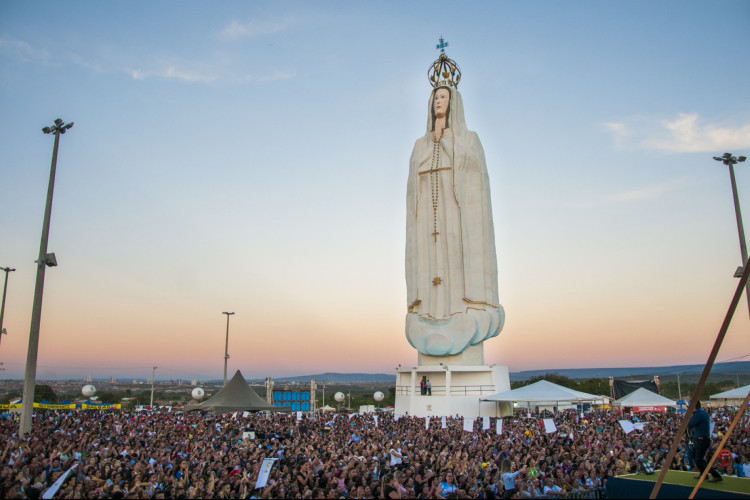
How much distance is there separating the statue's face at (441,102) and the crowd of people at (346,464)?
2490 centimetres

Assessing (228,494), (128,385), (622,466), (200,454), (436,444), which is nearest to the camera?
(228,494)

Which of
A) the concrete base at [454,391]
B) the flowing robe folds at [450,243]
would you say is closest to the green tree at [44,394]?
the concrete base at [454,391]

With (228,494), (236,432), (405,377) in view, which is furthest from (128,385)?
(228,494)

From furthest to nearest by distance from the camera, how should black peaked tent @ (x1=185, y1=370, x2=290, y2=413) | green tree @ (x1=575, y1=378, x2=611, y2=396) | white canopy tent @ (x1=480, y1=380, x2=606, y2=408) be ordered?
green tree @ (x1=575, y1=378, x2=611, y2=396)
white canopy tent @ (x1=480, y1=380, x2=606, y2=408)
black peaked tent @ (x1=185, y1=370, x2=290, y2=413)

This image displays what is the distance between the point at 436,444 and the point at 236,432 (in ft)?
30.5

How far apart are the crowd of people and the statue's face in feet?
81.7

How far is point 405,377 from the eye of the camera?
38875 mm

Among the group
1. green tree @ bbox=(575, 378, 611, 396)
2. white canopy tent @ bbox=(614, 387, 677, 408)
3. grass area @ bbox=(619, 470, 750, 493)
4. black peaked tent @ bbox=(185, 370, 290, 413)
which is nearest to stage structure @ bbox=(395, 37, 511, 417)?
white canopy tent @ bbox=(614, 387, 677, 408)

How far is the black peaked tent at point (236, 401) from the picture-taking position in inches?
995

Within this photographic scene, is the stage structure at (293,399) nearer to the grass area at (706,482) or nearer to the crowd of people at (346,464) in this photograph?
the crowd of people at (346,464)

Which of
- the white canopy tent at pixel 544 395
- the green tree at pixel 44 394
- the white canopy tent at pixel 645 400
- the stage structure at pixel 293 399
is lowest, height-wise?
the green tree at pixel 44 394

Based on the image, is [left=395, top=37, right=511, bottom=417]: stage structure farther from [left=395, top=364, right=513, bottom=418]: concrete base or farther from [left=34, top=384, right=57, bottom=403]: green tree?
[left=34, top=384, right=57, bottom=403]: green tree

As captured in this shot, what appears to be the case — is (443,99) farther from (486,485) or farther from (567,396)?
(486,485)

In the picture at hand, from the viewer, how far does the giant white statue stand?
37625 mm
